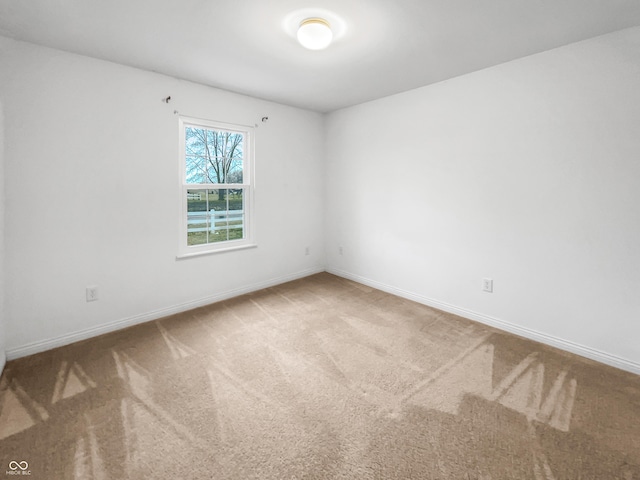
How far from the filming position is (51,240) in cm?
250

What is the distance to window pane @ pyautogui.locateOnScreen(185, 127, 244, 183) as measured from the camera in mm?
3367

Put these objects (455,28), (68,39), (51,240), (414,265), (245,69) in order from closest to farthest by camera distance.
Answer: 1. (455,28)
2. (68,39)
3. (51,240)
4. (245,69)
5. (414,265)

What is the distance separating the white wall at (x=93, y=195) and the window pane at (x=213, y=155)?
211mm

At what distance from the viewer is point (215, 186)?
354cm

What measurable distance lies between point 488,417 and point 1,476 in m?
2.48

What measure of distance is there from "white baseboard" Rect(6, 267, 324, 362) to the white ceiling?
233 cm

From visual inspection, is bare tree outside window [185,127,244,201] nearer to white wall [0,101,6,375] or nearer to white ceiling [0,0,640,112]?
white ceiling [0,0,640,112]

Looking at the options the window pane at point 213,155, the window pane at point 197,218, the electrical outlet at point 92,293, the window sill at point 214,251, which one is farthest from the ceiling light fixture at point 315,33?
the electrical outlet at point 92,293

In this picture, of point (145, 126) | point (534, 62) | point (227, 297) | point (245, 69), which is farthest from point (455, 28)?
point (227, 297)

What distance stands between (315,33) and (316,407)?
2.44m

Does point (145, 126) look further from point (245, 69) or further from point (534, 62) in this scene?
point (534, 62)

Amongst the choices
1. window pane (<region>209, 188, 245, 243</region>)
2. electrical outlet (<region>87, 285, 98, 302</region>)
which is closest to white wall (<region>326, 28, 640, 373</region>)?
window pane (<region>209, 188, 245, 243</region>)

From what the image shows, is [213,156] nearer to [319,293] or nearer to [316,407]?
[319,293]

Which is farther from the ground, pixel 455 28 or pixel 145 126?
pixel 455 28
